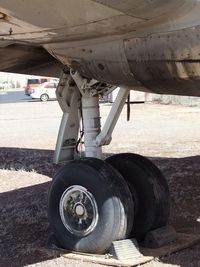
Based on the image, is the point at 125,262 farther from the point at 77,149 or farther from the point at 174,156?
the point at 174,156

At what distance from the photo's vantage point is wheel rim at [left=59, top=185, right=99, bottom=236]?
4.82 metres

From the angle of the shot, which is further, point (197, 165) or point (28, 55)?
point (197, 165)

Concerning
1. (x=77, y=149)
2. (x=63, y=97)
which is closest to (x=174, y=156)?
(x=77, y=149)

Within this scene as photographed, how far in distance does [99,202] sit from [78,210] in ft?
0.83

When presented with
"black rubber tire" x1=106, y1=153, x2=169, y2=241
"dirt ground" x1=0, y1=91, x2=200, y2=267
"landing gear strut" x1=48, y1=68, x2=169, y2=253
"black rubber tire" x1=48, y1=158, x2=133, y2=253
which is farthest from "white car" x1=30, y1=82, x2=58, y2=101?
"black rubber tire" x1=48, y1=158, x2=133, y2=253

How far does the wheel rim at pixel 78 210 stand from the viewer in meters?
4.82

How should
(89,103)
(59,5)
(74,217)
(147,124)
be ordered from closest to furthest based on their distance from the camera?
(59,5)
(74,217)
(89,103)
(147,124)

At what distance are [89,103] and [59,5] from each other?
5.71 feet

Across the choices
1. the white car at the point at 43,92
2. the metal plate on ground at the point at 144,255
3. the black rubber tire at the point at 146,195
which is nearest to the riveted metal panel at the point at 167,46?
the black rubber tire at the point at 146,195

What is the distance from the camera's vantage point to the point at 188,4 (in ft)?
13.0

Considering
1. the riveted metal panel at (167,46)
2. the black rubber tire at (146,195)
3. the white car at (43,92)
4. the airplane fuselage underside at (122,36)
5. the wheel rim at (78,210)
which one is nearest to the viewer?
the airplane fuselage underside at (122,36)

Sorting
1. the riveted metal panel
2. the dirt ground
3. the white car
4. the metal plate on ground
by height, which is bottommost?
the metal plate on ground

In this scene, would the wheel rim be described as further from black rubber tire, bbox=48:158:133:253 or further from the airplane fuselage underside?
the airplane fuselage underside

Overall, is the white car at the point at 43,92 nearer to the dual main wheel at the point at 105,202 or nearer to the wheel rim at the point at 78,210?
the dual main wheel at the point at 105,202
